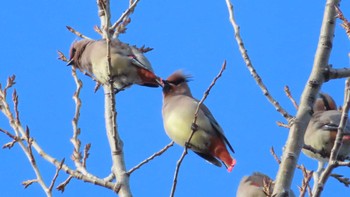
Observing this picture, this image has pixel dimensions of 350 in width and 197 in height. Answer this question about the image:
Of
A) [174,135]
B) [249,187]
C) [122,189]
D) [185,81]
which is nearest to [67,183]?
[122,189]

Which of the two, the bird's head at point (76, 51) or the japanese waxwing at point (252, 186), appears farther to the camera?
the bird's head at point (76, 51)

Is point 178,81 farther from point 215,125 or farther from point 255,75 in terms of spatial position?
point 255,75

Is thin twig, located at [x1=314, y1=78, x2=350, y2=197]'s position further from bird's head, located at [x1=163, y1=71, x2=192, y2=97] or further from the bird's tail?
bird's head, located at [x1=163, y1=71, x2=192, y2=97]

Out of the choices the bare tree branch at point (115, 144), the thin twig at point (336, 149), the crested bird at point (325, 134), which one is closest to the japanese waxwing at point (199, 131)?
the crested bird at point (325, 134)

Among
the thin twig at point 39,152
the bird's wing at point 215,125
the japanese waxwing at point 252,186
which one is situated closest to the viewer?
the thin twig at point 39,152

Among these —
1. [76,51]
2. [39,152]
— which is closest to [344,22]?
[39,152]

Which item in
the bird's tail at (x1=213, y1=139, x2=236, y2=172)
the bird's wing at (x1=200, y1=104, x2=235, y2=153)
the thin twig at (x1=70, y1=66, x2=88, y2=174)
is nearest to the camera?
the thin twig at (x1=70, y1=66, x2=88, y2=174)

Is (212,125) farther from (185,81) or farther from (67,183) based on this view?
(67,183)

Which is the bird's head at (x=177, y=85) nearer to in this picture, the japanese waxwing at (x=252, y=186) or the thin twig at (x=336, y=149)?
the japanese waxwing at (x=252, y=186)

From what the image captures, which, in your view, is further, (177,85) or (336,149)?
(177,85)

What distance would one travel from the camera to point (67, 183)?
14.8ft

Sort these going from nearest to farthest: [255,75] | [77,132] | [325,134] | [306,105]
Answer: [306,105] → [255,75] → [77,132] → [325,134]

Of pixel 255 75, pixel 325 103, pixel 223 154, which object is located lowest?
pixel 255 75

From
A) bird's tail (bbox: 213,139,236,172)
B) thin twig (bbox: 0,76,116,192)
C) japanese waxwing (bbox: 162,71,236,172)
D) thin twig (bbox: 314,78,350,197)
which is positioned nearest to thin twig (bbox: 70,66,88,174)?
thin twig (bbox: 0,76,116,192)
